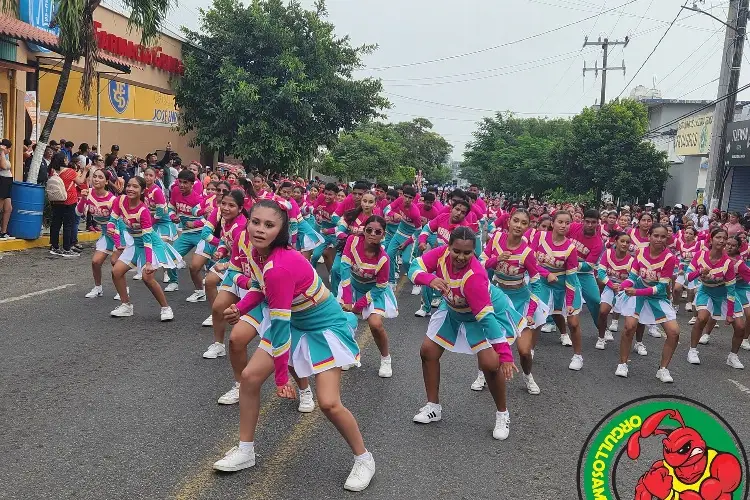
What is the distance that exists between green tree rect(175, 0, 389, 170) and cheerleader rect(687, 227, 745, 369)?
1743 centimetres

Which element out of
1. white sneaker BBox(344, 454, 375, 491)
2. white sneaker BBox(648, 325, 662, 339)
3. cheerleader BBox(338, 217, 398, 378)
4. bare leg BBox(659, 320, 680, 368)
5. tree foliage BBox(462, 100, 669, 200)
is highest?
tree foliage BBox(462, 100, 669, 200)

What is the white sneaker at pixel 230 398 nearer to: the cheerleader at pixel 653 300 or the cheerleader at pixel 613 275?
the cheerleader at pixel 653 300

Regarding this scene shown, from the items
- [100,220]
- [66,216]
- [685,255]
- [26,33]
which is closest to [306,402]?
[100,220]

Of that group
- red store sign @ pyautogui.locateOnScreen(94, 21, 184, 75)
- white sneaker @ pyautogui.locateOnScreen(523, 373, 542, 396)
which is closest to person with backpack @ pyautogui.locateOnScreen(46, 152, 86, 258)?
red store sign @ pyautogui.locateOnScreen(94, 21, 184, 75)

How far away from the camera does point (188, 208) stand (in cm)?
1033

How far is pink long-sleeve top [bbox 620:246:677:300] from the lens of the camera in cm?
801

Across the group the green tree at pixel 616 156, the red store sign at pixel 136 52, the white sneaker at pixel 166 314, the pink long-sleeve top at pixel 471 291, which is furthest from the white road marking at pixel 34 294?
the green tree at pixel 616 156

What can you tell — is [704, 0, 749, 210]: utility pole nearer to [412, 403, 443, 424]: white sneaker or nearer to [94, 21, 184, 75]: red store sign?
[94, 21, 184, 75]: red store sign

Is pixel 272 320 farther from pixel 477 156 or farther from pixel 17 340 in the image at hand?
pixel 477 156

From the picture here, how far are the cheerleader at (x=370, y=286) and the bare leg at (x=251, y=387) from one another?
2.54 m

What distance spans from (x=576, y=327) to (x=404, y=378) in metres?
2.15

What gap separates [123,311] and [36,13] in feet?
41.4

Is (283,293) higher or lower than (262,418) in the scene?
higher

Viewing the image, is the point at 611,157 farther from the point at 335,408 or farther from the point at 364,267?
the point at 335,408
